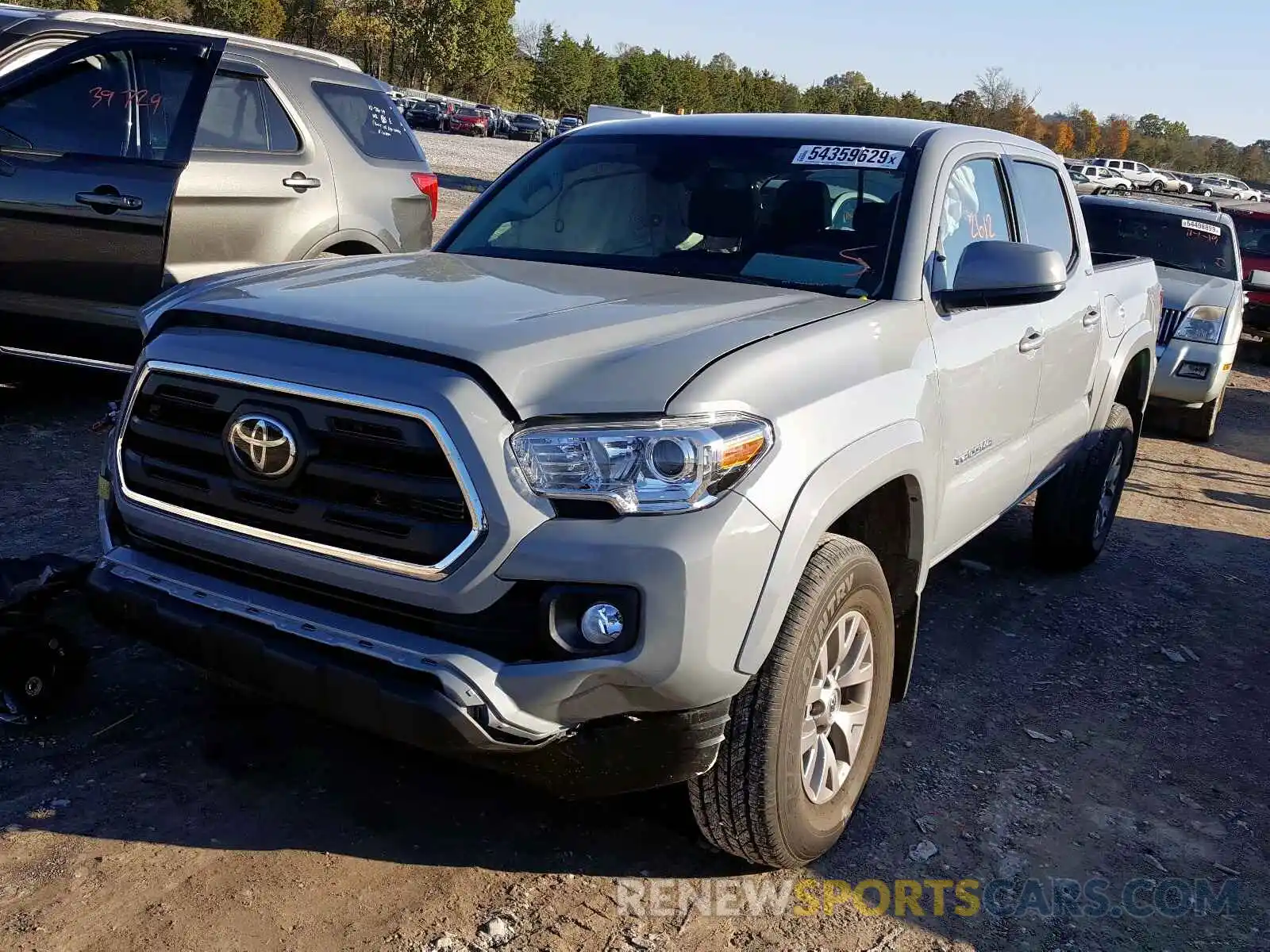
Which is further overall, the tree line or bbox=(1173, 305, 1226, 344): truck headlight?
the tree line

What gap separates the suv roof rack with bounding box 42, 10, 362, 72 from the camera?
6211 millimetres

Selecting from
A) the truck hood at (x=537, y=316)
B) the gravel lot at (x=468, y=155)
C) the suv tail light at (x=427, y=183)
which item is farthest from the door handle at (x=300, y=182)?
the gravel lot at (x=468, y=155)

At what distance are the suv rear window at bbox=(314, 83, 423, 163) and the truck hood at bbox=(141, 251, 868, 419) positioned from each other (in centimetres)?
352

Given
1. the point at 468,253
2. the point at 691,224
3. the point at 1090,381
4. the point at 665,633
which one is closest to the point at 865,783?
the point at 665,633

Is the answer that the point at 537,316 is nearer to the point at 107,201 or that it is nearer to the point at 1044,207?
the point at 1044,207

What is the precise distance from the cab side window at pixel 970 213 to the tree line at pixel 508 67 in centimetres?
7015

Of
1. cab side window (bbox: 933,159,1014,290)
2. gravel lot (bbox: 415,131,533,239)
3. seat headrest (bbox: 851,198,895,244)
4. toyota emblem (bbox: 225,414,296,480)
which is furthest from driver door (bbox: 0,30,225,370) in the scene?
gravel lot (bbox: 415,131,533,239)

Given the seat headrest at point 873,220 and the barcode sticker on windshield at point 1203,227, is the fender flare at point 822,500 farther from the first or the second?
the barcode sticker on windshield at point 1203,227

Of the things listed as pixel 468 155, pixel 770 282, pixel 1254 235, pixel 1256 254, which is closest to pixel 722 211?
pixel 770 282

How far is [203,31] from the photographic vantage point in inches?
249

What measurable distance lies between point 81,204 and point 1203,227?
890 cm

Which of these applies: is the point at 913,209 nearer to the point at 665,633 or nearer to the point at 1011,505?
the point at 1011,505

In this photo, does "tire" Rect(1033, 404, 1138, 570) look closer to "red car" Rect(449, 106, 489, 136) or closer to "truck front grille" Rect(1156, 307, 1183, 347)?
"truck front grille" Rect(1156, 307, 1183, 347)

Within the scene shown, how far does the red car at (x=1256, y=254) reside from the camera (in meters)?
14.6
